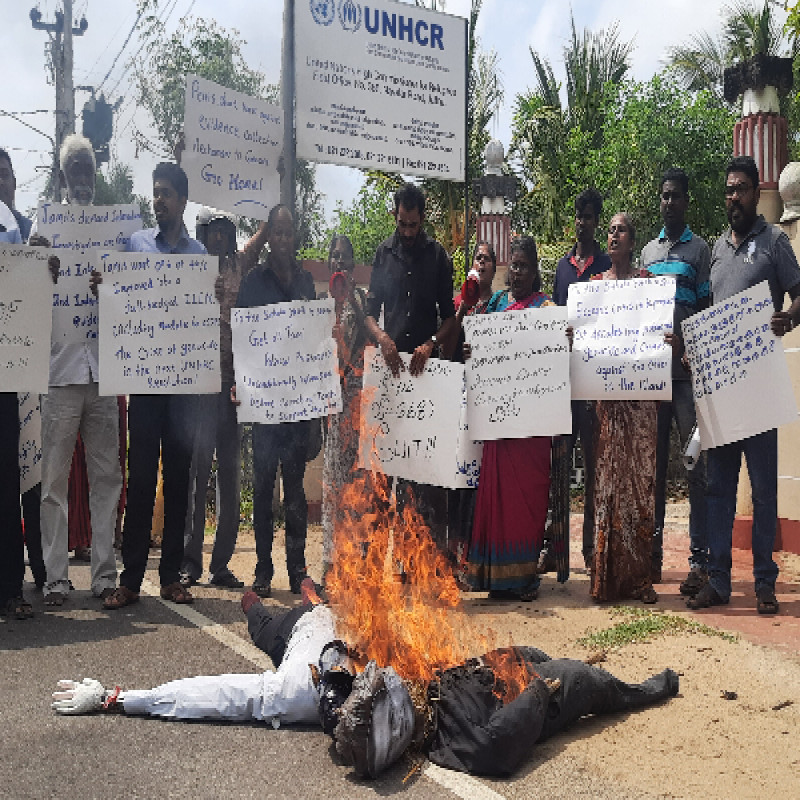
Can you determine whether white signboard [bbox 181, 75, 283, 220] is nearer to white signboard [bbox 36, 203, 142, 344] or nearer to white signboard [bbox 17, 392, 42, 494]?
white signboard [bbox 36, 203, 142, 344]

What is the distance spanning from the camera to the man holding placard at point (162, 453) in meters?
6.36

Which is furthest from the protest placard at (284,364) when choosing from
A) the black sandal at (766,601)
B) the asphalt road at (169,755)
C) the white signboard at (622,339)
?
the black sandal at (766,601)

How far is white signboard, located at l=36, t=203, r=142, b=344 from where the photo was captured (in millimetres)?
6402

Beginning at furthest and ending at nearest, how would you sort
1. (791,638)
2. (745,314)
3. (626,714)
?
1. (745,314)
2. (791,638)
3. (626,714)

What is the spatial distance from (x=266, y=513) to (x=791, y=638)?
10.6ft

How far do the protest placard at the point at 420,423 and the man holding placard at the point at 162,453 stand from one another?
1.17 m

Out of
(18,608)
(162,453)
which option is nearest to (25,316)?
(162,453)

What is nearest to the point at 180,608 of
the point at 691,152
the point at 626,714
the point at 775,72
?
the point at 626,714

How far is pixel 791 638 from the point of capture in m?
5.53

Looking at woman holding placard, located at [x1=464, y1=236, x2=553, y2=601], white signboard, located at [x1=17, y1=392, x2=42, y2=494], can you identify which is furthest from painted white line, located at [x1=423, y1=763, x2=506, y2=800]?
white signboard, located at [x1=17, y1=392, x2=42, y2=494]

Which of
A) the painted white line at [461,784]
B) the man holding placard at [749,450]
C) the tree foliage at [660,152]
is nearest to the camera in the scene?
the painted white line at [461,784]

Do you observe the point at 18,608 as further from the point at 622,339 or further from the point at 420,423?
the point at 622,339

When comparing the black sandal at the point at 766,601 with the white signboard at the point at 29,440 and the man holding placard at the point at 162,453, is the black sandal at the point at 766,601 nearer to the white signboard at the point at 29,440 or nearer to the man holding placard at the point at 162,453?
the man holding placard at the point at 162,453

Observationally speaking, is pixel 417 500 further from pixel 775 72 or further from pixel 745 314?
pixel 775 72
